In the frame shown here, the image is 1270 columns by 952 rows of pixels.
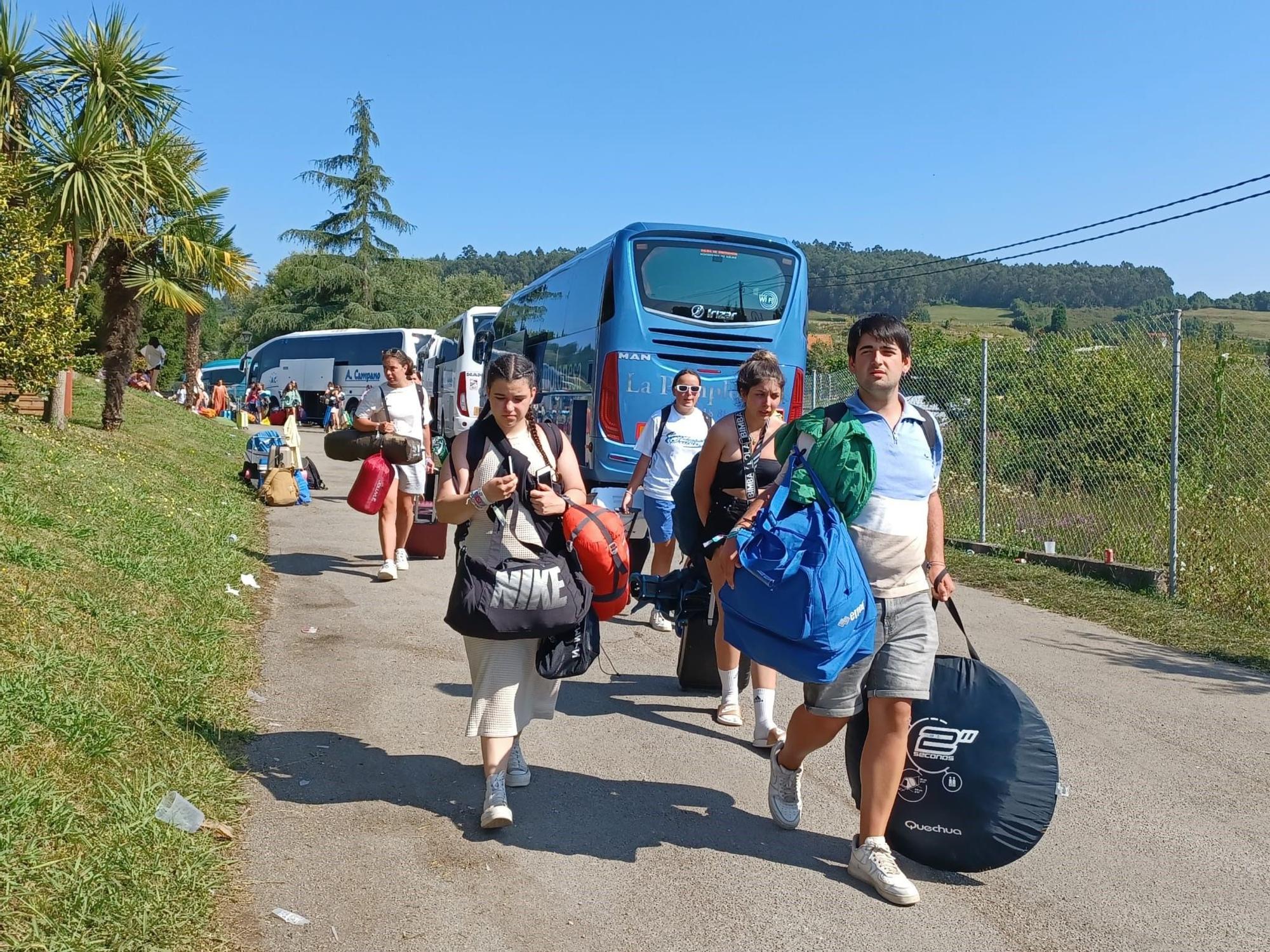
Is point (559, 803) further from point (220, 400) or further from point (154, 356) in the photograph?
point (220, 400)

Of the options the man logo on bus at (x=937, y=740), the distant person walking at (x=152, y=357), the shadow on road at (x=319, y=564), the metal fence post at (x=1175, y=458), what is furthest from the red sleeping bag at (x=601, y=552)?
the distant person walking at (x=152, y=357)

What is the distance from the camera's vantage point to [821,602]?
365 centimetres

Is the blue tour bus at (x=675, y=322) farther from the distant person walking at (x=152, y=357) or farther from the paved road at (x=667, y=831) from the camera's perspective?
the distant person walking at (x=152, y=357)

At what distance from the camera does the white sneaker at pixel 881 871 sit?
386 centimetres

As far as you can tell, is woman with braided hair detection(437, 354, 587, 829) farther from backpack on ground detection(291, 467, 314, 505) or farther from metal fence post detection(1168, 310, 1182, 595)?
backpack on ground detection(291, 467, 314, 505)

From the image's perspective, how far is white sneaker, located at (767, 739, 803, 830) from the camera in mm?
4492

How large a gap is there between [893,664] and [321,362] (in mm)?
45894

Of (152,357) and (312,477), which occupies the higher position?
(152,357)

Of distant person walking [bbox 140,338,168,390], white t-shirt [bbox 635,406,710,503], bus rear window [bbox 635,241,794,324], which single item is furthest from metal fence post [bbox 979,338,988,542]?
distant person walking [bbox 140,338,168,390]

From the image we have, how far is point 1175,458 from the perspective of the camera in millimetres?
9742

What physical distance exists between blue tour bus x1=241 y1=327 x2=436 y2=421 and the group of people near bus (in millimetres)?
39476

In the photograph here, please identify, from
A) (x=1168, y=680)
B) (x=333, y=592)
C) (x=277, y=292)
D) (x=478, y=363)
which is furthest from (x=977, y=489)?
(x=277, y=292)

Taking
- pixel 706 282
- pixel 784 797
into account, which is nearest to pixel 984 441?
pixel 706 282

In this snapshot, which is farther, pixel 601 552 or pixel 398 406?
pixel 398 406
